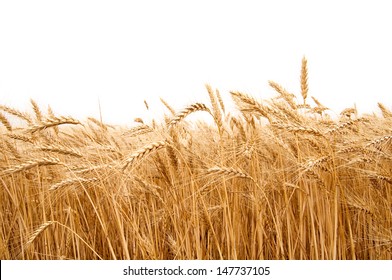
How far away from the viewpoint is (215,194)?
2449 mm

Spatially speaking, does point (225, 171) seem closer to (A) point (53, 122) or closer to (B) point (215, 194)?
(B) point (215, 194)

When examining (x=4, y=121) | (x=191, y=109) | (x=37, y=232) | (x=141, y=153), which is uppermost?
(x=4, y=121)

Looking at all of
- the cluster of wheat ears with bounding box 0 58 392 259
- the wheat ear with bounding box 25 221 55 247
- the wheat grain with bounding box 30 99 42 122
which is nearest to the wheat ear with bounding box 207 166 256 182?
the cluster of wheat ears with bounding box 0 58 392 259

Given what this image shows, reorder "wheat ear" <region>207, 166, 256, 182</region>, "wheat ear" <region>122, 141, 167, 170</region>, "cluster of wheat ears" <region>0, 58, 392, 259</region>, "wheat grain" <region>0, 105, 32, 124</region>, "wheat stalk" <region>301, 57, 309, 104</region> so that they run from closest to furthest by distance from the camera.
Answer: "wheat ear" <region>122, 141, 167, 170</region>
"wheat ear" <region>207, 166, 256, 182</region>
"cluster of wheat ears" <region>0, 58, 392, 259</region>
"wheat stalk" <region>301, 57, 309, 104</region>
"wheat grain" <region>0, 105, 32, 124</region>

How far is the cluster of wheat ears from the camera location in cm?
183

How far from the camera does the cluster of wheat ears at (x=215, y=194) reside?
1.83 metres

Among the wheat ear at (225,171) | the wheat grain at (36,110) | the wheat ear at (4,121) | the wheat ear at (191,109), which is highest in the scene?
the wheat grain at (36,110)

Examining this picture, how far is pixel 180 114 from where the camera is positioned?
1862 mm

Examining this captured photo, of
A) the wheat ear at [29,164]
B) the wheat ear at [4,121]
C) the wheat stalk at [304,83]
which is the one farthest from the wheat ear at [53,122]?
the wheat stalk at [304,83]

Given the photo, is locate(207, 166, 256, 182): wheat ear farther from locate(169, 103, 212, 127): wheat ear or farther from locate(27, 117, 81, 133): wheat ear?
locate(27, 117, 81, 133): wheat ear

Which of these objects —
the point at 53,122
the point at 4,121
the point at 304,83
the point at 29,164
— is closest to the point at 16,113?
the point at 4,121

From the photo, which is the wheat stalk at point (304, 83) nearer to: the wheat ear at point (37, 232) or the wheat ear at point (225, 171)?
the wheat ear at point (225, 171)

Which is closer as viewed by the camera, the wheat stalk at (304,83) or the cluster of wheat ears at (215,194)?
the cluster of wheat ears at (215,194)
